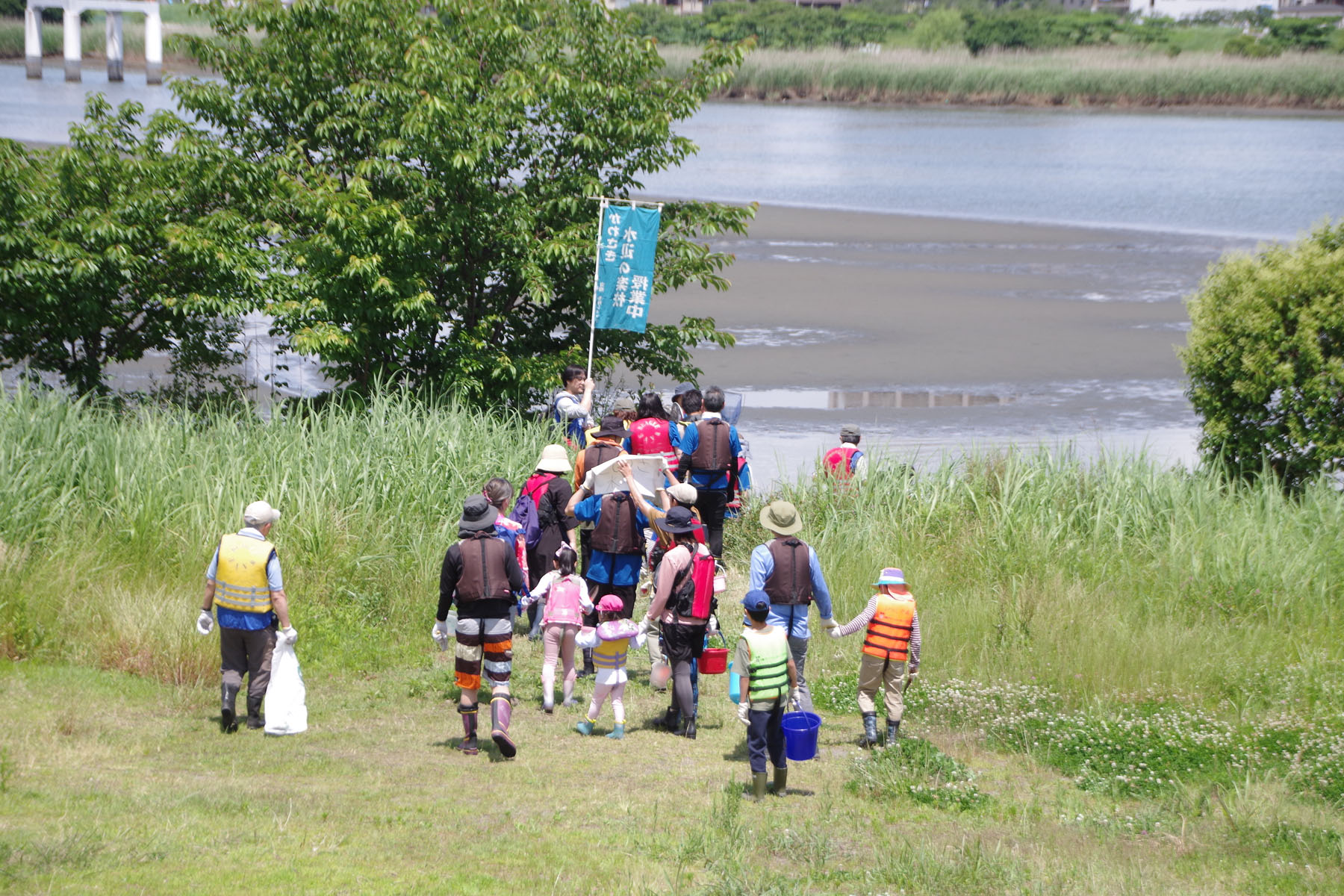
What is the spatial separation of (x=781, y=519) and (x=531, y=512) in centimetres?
231

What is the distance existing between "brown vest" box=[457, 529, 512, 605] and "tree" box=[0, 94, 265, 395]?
7.17 m

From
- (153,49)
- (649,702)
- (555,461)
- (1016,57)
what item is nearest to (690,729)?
(649,702)

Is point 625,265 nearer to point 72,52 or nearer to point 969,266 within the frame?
point 969,266

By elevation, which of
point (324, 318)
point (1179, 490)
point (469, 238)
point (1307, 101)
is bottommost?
point (1179, 490)

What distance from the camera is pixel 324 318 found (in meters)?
14.6

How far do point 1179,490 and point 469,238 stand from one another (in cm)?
853

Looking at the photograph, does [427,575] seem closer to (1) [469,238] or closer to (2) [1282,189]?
Answer: (1) [469,238]

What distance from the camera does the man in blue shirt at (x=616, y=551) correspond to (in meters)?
9.33

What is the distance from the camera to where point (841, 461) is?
13.3 meters

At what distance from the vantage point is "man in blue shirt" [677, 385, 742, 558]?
440 inches

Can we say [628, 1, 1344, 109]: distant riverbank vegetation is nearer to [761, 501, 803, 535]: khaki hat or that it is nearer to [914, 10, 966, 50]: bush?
[914, 10, 966, 50]: bush

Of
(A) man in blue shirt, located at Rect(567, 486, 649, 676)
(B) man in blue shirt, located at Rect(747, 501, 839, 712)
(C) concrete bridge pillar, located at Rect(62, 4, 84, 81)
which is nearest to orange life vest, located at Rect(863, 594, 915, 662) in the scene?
(B) man in blue shirt, located at Rect(747, 501, 839, 712)

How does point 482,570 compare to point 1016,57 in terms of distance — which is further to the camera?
point 1016,57

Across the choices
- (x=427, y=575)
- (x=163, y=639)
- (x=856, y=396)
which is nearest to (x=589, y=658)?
(x=427, y=575)
